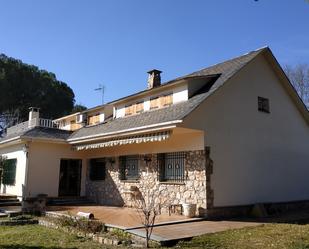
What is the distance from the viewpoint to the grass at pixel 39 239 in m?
11.4

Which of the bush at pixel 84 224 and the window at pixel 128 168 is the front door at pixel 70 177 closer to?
the window at pixel 128 168

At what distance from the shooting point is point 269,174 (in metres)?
20.8

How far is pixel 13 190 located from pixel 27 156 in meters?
3.29

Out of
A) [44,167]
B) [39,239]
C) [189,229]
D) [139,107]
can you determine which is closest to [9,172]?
[44,167]

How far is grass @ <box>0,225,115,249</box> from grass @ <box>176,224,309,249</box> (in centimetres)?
336

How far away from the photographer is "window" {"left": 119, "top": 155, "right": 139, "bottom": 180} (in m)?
22.0

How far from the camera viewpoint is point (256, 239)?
11.8 m

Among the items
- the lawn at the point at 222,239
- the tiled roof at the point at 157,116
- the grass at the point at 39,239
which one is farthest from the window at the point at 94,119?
the lawn at the point at 222,239

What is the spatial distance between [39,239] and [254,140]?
1289 centimetres

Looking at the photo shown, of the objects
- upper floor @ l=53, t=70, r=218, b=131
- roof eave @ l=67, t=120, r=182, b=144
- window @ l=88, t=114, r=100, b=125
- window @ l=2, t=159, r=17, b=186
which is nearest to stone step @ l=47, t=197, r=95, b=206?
window @ l=2, t=159, r=17, b=186

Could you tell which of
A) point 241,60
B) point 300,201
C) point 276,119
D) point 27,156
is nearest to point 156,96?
point 241,60

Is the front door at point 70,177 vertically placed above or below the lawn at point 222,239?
above

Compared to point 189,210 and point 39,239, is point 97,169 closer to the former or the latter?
point 189,210

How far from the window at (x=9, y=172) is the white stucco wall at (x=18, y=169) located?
302mm
